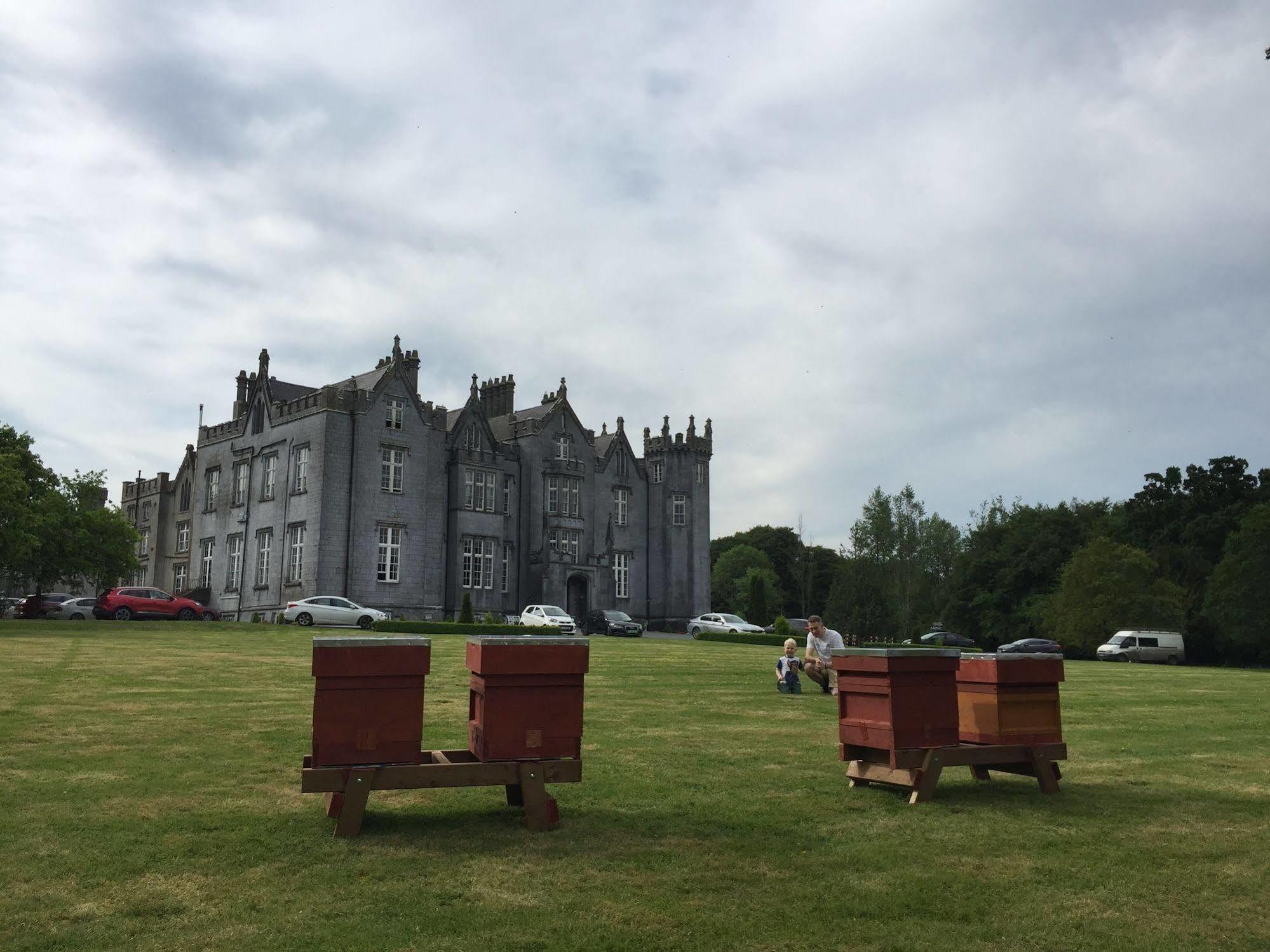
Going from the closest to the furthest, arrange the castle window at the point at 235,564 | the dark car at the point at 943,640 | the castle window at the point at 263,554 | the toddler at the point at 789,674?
the toddler at the point at 789,674, the castle window at the point at 263,554, the castle window at the point at 235,564, the dark car at the point at 943,640

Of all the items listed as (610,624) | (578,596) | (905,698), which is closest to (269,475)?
(578,596)

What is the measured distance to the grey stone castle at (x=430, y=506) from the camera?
180ft

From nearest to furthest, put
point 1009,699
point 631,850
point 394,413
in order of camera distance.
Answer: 1. point 631,850
2. point 1009,699
3. point 394,413

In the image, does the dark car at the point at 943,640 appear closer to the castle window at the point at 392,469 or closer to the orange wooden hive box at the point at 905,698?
the castle window at the point at 392,469

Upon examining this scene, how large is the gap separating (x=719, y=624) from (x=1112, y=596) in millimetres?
24807

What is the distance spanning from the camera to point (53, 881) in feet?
22.1

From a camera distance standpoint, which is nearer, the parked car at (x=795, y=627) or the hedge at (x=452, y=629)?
the hedge at (x=452, y=629)

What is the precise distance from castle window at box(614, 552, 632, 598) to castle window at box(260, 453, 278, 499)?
21906 millimetres

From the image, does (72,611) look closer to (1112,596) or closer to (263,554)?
(263,554)

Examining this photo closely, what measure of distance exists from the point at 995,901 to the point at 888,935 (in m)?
1.10

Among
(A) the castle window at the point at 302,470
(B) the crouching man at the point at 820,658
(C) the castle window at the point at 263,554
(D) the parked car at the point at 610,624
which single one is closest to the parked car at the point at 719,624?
(D) the parked car at the point at 610,624

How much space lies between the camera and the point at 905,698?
→ 1028 cm

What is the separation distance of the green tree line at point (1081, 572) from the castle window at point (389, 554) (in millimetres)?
24716

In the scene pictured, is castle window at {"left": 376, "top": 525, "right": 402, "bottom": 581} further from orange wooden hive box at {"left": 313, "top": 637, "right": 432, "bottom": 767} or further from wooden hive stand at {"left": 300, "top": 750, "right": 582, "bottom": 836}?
orange wooden hive box at {"left": 313, "top": 637, "right": 432, "bottom": 767}
